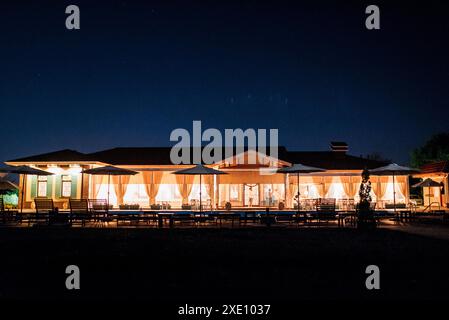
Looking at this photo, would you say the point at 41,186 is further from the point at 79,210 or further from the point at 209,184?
the point at 209,184

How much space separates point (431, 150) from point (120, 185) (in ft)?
131

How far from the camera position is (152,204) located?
24.6m

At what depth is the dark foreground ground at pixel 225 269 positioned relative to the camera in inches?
235

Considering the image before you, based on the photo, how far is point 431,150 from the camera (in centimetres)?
5034

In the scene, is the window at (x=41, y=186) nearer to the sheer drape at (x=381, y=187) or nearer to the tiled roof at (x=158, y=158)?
the tiled roof at (x=158, y=158)

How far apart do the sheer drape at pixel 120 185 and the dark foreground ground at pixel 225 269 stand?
517 inches

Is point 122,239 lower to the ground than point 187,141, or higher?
lower

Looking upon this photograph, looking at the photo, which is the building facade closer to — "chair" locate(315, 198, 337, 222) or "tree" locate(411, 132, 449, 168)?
"chair" locate(315, 198, 337, 222)

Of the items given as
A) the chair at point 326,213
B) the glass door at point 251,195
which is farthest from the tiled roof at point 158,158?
the chair at point 326,213

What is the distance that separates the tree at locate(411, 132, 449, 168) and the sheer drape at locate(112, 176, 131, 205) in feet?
123

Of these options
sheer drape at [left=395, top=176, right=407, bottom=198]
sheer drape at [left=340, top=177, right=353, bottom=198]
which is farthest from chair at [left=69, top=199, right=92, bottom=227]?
sheer drape at [left=395, top=176, right=407, bottom=198]
